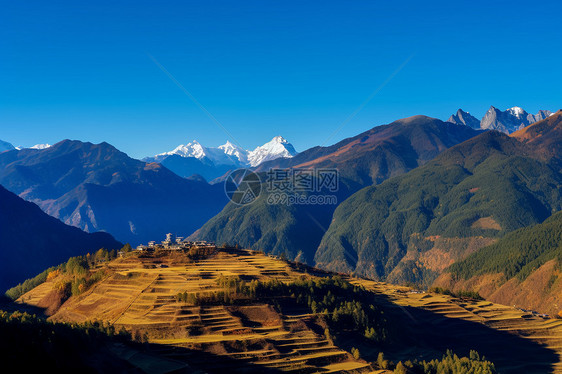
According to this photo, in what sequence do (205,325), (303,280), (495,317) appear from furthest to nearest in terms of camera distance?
(495,317)
(303,280)
(205,325)

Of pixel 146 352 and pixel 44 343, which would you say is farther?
pixel 146 352

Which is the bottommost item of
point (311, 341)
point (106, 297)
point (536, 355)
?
point (536, 355)

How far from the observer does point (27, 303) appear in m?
169

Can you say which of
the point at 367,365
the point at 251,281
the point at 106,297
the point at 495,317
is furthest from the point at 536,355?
the point at 106,297

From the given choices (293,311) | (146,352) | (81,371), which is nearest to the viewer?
(81,371)

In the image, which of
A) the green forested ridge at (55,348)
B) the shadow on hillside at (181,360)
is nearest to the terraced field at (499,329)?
the shadow on hillside at (181,360)

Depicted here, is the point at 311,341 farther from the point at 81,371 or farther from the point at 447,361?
the point at 81,371

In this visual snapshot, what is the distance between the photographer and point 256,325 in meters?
135

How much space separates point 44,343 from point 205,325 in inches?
1679

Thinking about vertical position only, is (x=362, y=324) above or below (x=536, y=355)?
above

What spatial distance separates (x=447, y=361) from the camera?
131 metres

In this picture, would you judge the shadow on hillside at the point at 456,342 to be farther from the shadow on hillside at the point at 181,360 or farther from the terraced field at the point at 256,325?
the shadow on hillside at the point at 181,360

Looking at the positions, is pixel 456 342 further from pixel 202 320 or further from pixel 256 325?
pixel 202 320

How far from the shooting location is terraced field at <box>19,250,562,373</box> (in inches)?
4604
